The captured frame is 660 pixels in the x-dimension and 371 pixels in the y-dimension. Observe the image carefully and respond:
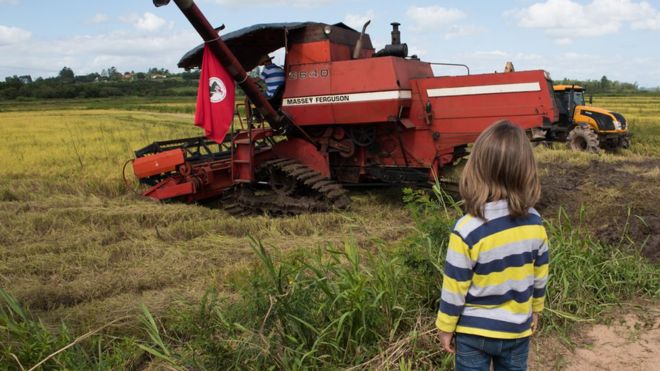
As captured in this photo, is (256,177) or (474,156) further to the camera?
(256,177)

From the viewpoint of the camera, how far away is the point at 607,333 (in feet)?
11.0

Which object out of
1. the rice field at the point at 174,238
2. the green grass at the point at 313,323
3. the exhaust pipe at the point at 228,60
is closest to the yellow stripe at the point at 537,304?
the green grass at the point at 313,323

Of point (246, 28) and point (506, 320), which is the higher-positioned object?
point (246, 28)

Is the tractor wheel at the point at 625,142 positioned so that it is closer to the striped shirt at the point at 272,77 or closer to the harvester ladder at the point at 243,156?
the striped shirt at the point at 272,77

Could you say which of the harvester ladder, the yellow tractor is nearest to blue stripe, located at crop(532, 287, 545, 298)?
the harvester ladder

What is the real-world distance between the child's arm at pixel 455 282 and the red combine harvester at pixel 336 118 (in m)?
5.23

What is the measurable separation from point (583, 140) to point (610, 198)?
25.9 feet

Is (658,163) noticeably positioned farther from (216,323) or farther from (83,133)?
(83,133)

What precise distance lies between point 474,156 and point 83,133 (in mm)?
17713

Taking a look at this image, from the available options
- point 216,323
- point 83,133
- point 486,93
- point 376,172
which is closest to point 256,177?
point 376,172

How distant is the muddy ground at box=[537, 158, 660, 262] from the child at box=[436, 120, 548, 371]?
2555mm

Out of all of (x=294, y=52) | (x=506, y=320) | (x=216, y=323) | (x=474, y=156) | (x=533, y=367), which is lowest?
(x=533, y=367)

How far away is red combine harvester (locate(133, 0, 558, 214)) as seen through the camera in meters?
6.98

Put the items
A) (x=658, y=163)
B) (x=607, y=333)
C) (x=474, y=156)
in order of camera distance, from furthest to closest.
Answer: (x=658, y=163), (x=607, y=333), (x=474, y=156)
